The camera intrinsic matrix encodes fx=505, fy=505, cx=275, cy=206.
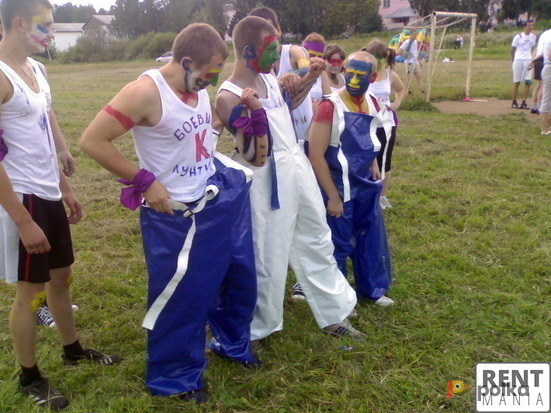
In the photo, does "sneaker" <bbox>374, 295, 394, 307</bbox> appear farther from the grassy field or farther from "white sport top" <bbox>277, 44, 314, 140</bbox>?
"white sport top" <bbox>277, 44, 314, 140</bbox>

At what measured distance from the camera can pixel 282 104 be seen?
110 inches

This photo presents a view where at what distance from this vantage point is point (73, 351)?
114 inches

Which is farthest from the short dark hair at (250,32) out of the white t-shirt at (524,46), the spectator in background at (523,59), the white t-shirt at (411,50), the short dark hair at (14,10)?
the white t-shirt at (411,50)

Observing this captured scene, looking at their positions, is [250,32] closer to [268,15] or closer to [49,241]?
[268,15]

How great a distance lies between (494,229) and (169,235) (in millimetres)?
3487

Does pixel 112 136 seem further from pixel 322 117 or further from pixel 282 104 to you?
pixel 322 117

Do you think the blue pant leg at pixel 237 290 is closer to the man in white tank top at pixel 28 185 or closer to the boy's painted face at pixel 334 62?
the man in white tank top at pixel 28 185

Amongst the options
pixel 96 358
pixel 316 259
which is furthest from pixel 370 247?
pixel 96 358

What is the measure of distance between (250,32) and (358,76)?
851 millimetres

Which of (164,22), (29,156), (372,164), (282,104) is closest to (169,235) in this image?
(29,156)

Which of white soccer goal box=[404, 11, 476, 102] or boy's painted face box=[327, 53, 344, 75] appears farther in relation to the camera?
white soccer goal box=[404, 11, 476, 102]

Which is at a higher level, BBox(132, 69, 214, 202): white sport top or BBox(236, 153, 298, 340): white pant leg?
BBox(132, 69, 214, 202): white sport top

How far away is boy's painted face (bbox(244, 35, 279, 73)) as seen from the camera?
264 cm

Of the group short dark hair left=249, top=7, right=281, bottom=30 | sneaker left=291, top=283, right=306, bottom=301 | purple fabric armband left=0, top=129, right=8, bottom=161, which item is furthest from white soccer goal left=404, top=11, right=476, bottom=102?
purple fabric armband left=0, top=129, right=8, bottom=161
